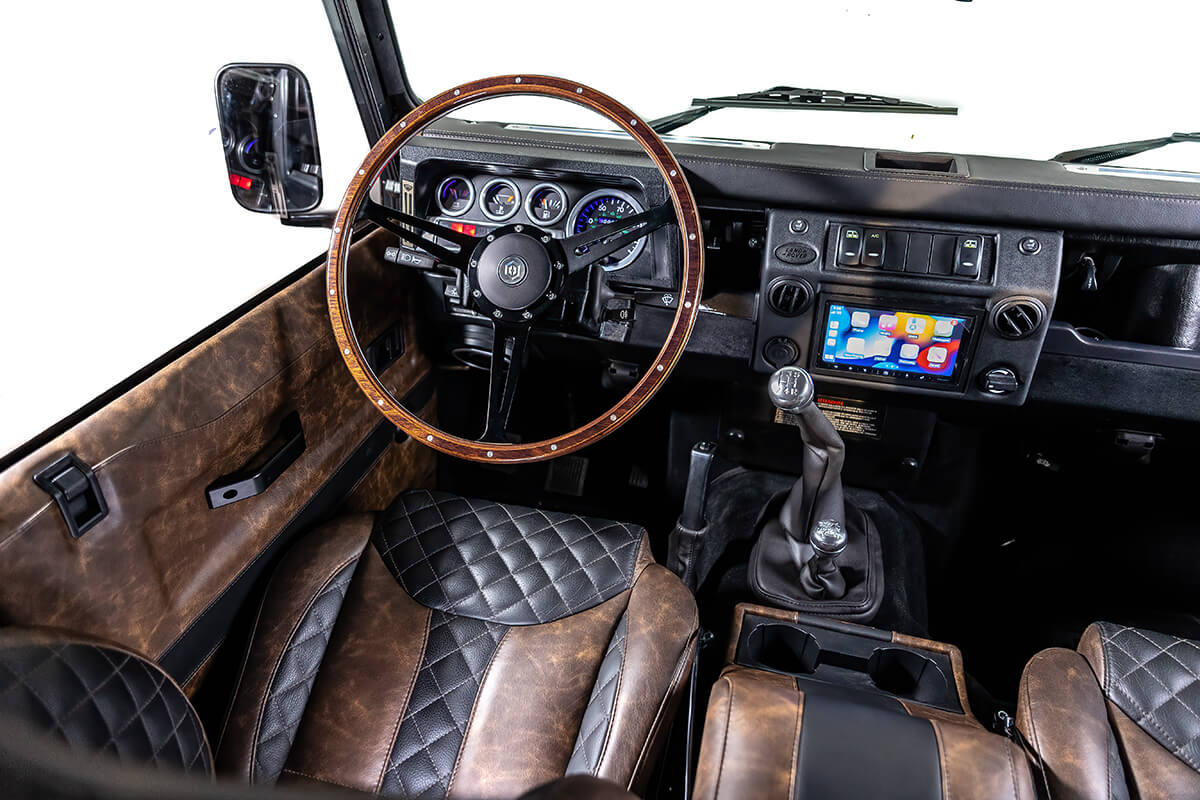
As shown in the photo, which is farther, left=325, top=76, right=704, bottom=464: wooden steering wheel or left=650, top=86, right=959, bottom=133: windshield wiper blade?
left=650, top=86, right=959, bottom=133: windshield wiper blade

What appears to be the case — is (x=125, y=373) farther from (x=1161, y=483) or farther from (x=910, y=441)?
(x=1161, y=483)

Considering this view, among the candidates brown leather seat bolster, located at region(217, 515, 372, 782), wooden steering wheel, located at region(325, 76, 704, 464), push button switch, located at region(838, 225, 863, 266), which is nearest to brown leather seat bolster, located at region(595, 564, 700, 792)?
wooden steering wheel, located at region(325, 76, 704, 464)

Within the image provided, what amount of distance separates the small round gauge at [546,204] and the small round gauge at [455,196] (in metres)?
0.15

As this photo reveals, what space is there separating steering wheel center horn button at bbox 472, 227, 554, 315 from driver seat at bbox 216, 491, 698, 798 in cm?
49

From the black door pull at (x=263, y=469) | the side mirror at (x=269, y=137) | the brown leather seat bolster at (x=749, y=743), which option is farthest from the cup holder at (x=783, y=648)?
→ the side mirror at (x=269, y=137)

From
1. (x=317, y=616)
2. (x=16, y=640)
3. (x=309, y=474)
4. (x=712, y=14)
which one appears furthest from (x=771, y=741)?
(x=712, y=14)

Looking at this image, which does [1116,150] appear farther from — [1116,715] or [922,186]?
[1116,715]

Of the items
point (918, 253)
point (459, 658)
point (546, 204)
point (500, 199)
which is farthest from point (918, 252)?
point (459, 658)

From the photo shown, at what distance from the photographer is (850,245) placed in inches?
62.2

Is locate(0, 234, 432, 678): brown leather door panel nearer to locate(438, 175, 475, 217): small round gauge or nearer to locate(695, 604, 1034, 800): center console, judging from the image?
locate(438, 175, 475, 217): small round gauge

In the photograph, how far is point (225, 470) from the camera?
1352 mm

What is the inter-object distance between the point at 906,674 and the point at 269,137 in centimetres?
177

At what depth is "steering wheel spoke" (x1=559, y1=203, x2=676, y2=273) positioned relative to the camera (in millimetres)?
1425

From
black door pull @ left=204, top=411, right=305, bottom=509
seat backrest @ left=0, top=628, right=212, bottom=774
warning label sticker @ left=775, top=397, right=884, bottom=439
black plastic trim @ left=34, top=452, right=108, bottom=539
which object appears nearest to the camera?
seat backrest @ left=0, top=628, right=212, bottom=774
